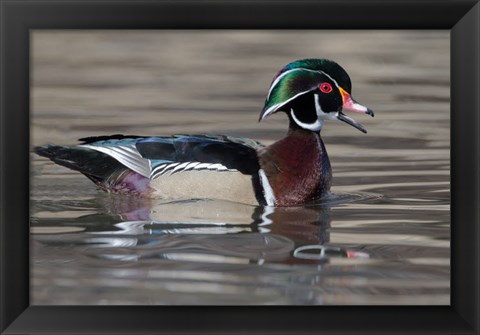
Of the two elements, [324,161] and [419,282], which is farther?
[324,161]

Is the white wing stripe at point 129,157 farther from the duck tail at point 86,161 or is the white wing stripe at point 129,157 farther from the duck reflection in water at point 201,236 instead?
the duck reflection in water at point 201,236

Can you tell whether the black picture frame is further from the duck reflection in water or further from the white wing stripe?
the white wing stripe

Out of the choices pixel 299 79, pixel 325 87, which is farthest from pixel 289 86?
pixel 325 87

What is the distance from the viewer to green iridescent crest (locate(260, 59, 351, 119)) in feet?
22.1

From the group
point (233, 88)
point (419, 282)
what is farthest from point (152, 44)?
point (419, 282)

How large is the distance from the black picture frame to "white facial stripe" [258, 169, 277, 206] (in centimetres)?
75

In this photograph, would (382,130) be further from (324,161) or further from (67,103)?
(67,103)

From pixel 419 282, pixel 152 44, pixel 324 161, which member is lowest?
A: pixel 419 282

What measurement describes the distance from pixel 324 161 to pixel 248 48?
2.11ft

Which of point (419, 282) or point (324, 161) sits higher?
point (324, 161)

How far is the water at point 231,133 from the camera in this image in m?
6.53

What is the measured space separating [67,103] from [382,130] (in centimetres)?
117
